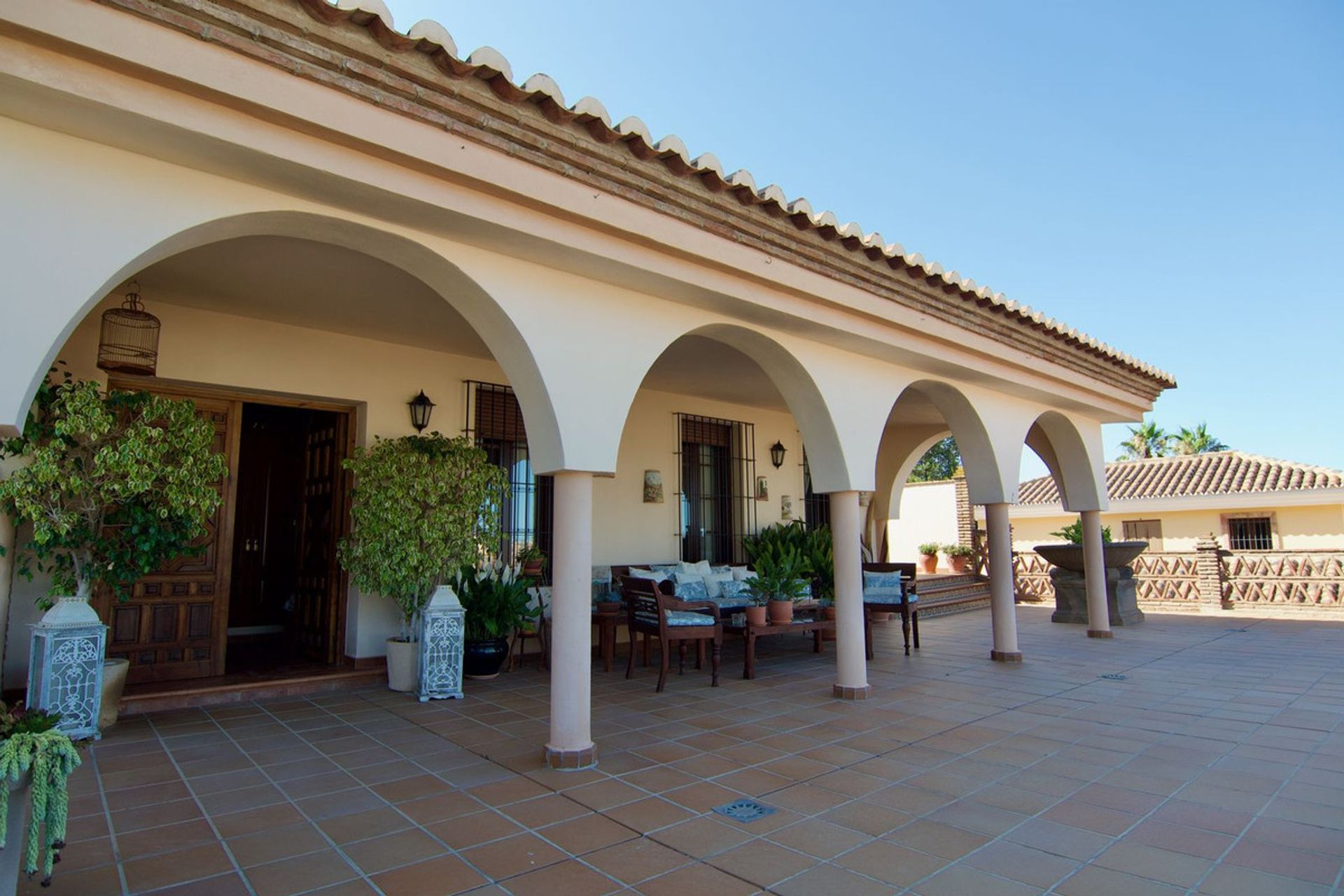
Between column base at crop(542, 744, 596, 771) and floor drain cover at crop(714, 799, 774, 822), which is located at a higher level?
column base at crop(542, 744, 596, 771)

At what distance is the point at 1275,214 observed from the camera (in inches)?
362

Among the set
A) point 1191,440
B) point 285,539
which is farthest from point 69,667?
point 1191,440

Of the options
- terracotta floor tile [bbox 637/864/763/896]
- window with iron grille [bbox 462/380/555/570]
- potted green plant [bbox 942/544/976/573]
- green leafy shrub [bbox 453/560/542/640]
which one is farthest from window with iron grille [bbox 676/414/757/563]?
potted green plant [bbox 942/544/976/573]

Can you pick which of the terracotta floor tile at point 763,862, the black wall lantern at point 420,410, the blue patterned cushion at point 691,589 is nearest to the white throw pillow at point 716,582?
the blue patterned cushion at point 691,589

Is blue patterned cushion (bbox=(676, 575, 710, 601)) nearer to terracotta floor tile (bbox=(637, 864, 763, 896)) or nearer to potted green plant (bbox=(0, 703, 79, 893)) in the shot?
terracotta floor tile (bbox=(637, 864, 763, 896))

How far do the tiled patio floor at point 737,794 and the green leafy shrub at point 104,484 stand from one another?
1.16 metres

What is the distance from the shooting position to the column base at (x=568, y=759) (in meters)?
3.91

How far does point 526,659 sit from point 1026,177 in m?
9.39

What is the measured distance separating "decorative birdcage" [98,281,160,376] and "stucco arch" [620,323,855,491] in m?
3.41

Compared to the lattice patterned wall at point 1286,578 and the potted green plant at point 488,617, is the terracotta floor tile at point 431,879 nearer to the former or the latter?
the potted green plant at point 488,617

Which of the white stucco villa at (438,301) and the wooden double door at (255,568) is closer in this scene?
the white stucco villa at (438,301)

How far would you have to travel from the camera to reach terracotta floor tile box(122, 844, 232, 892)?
260cm

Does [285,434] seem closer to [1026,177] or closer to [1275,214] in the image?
[1026,177]

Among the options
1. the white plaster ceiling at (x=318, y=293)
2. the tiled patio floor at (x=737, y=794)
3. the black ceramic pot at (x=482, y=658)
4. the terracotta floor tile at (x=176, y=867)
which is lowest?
the tiled patio floor at (x=737, y=794)
